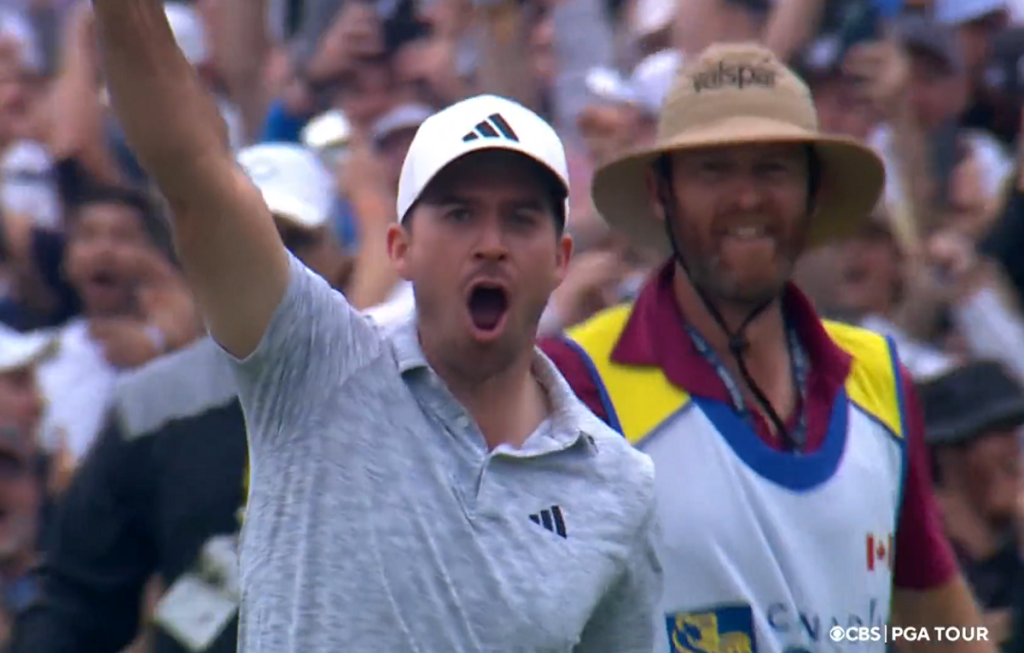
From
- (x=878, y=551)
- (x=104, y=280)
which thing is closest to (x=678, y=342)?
(x=878, y=551)

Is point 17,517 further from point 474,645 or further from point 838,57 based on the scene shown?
point 474,645

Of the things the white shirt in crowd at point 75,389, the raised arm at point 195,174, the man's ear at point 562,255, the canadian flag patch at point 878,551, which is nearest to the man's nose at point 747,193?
the canadian flag patch at point 878,551

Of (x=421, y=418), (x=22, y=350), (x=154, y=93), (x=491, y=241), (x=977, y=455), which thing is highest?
(x=154, y=93)

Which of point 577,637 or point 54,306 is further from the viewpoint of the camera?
point 54,306

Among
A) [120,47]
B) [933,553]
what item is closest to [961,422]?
[933,553]

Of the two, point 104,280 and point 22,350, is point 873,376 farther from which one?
point 22,350

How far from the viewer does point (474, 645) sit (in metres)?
2.99

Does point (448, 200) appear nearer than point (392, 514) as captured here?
No

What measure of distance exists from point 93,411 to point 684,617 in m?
3.72

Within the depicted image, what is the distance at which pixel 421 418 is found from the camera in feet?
10.3

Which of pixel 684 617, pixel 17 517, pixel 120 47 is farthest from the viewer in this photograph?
pixel 17 517

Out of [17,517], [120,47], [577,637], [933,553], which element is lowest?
[17,517]

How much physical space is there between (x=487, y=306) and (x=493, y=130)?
0.87 ft

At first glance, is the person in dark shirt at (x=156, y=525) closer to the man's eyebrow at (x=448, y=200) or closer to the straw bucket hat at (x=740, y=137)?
the straw bucket hat at (x=740, y=137)
